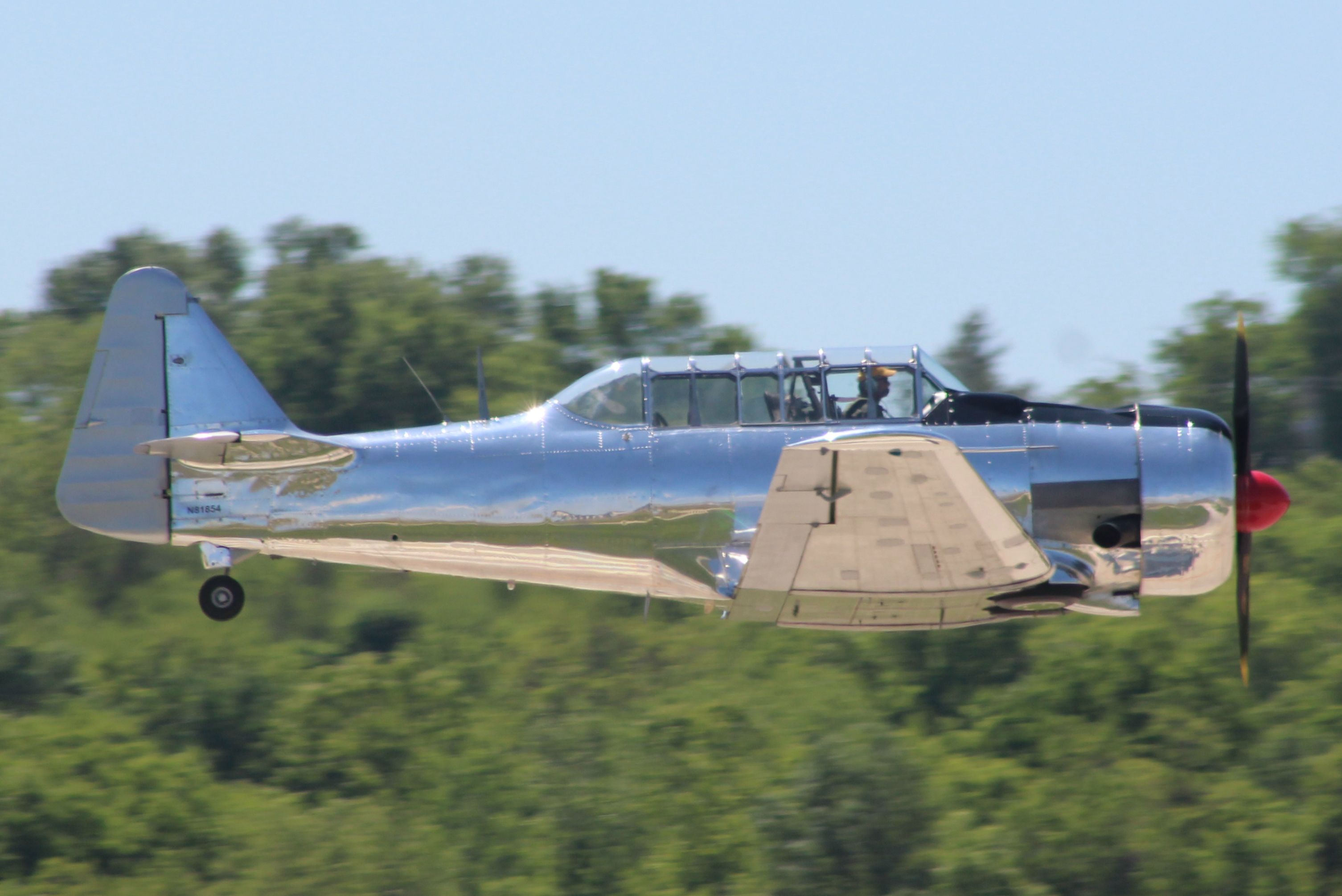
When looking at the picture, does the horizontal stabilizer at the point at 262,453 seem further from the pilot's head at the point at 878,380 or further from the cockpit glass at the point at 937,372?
the cockpit glass at the point at 937,372

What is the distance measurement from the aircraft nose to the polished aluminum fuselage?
21cm

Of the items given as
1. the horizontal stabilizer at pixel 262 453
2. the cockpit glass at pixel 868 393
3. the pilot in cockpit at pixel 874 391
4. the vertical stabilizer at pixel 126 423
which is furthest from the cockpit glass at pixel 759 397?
the vertical stabilizer at pixel 126 423

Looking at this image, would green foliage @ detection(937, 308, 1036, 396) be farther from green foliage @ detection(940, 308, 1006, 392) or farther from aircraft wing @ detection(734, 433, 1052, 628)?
aircraft wing @ detection(734, 433, 1052, 628)

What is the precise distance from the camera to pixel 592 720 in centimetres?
2294

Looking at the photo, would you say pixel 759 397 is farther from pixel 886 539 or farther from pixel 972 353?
pixel 972 353

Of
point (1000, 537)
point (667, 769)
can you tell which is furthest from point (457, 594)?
point (1000, 537)

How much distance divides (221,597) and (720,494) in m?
3.66

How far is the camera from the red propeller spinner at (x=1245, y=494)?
10078mm

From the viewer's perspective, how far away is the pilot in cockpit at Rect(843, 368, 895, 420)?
32.9 ft

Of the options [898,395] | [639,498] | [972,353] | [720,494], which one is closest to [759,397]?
[720,494]

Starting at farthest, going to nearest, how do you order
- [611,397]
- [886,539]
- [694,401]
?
[611,397] → [694,401] → [886,539]

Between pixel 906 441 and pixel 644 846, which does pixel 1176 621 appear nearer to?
pixel 644 846

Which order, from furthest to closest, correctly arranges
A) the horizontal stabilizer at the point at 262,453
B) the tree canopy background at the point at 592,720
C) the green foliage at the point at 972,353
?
1. the green foliage at the point at 972,353
2. the tree canopy background at the point at 592,720
3. the horizontal stabilizer at the point at 262,453

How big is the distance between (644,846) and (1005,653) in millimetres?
7830
